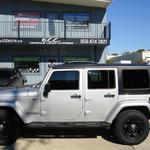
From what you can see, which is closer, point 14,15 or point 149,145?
point 149,145

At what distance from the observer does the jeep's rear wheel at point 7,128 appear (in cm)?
828

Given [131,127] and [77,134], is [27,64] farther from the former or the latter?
[131,127]

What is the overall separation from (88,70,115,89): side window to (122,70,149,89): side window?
0.29 m

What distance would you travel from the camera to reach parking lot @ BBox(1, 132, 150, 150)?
812cm

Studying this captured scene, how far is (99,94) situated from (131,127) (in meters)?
1.06

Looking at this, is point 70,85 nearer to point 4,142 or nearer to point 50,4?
point 4,142

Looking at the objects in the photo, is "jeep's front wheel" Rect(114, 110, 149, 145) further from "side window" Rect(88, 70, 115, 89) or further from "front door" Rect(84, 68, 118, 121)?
"side window" Rect(88, 70, 115, 89)

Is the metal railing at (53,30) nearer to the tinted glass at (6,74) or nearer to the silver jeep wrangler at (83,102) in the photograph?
the tinted glass at (6,74)

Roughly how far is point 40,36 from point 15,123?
52.8ft

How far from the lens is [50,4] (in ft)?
80.2

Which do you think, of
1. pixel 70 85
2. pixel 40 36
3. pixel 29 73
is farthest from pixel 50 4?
pixel 70 85

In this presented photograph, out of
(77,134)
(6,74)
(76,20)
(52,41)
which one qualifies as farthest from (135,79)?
(76,20)

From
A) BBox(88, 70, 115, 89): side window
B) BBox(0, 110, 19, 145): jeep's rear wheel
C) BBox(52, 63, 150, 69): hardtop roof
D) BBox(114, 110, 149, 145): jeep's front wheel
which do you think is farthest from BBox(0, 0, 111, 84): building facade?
BBox(0, 110, 19, 145): jeep's rear wheel

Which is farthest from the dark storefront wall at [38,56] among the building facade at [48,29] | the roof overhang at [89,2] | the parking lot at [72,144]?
the parking lot at [72,144]
